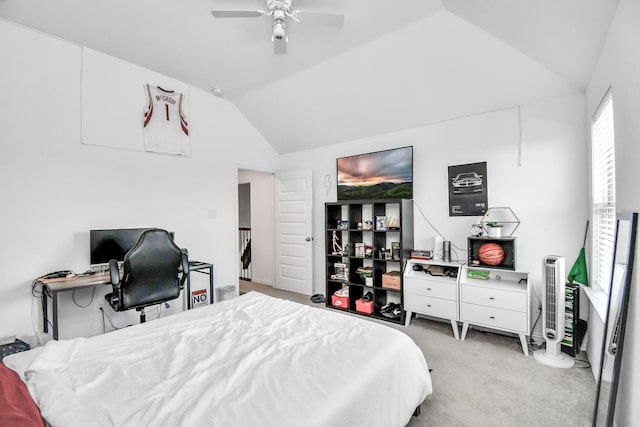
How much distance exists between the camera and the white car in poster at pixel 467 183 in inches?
131

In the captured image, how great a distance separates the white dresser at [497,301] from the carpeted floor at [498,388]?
0.23 meters

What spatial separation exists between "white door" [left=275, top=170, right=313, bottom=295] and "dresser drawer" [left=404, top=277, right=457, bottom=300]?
176 centimetres

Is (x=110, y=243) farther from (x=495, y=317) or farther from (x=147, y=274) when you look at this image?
(x=495, y=317)

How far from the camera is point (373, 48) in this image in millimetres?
2949

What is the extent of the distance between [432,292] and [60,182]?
401 cm

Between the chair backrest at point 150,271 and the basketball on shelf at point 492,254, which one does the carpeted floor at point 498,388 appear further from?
the chair backrest at point 150,271

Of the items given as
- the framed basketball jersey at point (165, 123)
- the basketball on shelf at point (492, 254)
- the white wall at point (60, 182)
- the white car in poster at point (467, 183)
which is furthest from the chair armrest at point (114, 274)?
the white car in poster at point (467, 183)

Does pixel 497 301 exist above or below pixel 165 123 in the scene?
below

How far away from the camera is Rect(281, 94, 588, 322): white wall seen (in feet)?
9.27

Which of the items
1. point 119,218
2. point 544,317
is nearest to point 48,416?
point 119,218

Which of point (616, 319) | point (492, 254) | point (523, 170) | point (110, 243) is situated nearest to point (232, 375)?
point (616, 319)

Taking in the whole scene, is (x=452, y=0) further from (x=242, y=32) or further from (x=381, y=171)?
(x=381, y=171)

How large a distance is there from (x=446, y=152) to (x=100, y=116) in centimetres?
394

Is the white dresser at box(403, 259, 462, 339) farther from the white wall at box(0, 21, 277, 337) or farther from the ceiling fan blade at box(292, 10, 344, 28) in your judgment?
the white wall at box(0, 21, 277, 337)
